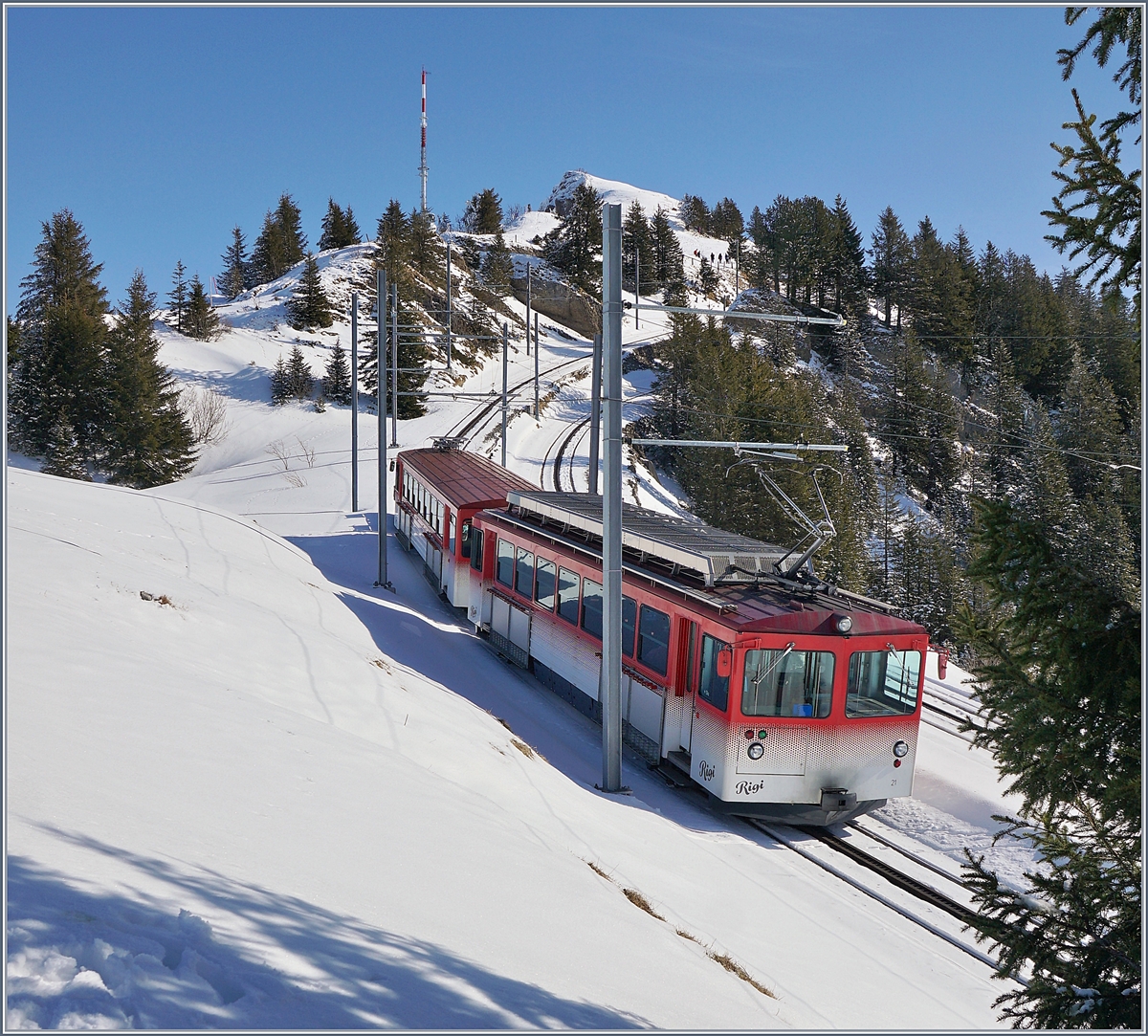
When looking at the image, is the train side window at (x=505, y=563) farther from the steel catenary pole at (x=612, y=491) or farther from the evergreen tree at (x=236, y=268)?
the evergreen tree at (x=236, y=268)

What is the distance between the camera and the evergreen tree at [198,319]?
205ft

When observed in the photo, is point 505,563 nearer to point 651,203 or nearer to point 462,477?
point 462,477

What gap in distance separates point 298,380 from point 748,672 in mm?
49414

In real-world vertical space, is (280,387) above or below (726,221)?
below

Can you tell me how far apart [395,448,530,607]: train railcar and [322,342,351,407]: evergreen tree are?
27848 millimetres

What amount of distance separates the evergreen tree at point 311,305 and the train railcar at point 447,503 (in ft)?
134

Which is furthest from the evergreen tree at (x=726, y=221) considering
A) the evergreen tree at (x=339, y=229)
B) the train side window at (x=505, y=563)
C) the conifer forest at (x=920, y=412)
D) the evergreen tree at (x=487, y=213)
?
the train side window at (x=505, y=563)

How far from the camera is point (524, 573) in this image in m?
16.4

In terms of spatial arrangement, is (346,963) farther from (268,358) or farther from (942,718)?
(268,358)

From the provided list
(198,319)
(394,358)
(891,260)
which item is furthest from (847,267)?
(394,358)

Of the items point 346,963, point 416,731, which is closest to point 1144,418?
point 346,963

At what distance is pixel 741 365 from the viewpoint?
50.3 metres

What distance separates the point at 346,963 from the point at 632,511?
40.5 ft

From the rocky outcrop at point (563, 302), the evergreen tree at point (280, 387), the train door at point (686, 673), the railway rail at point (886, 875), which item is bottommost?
the railway rail at point (886, 875)
